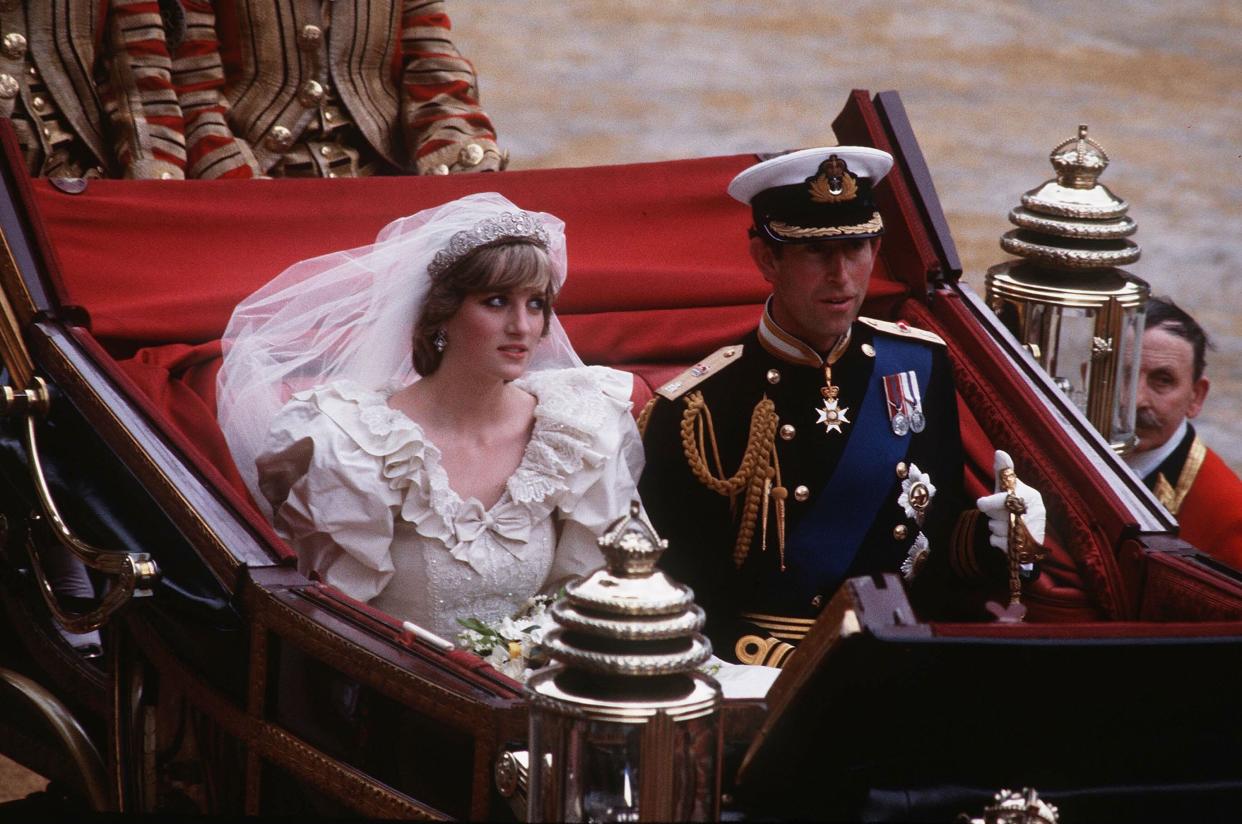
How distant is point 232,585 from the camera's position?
2516 millimetres

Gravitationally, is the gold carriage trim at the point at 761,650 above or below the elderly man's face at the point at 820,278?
below

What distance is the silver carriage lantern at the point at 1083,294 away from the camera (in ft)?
12.6

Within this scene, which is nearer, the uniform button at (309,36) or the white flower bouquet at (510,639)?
the white flower bouquet at (510,639)

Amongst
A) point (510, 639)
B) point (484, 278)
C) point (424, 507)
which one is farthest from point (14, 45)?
point (510, 639)

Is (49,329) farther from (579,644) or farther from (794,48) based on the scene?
(794,48)

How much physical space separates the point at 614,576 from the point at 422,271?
1.18 meters

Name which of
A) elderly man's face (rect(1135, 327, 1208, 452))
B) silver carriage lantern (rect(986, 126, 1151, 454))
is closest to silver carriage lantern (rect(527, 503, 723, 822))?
silver carriage lantern (rect(986, 126, 1151, 454))

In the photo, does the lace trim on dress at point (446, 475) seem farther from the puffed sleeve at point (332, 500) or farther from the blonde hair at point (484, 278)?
the blonde hair at point (484, 278)

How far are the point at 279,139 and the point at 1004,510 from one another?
1.86m

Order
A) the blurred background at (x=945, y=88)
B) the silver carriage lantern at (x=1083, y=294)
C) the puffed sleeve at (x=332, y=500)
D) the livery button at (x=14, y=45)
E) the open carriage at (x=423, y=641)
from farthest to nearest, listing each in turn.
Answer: the blurred background at (x=945, y=88), the silver carriage lantern at (x=1083, y=294), the livery button at (x=14, y=45), the puffed sleeve at (x=332, y=500), the open carriage at (x=423, y=641)

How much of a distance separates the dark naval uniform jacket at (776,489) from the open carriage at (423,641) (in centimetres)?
27

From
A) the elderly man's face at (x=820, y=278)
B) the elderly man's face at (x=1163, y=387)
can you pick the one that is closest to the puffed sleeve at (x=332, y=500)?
the elderly man's face at (x=820, y=278)

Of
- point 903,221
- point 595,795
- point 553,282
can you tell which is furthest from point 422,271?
point 595,795

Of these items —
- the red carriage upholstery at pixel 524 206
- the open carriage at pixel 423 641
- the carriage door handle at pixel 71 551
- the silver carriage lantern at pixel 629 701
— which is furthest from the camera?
the red carriage upholstery at pixel 524 206
